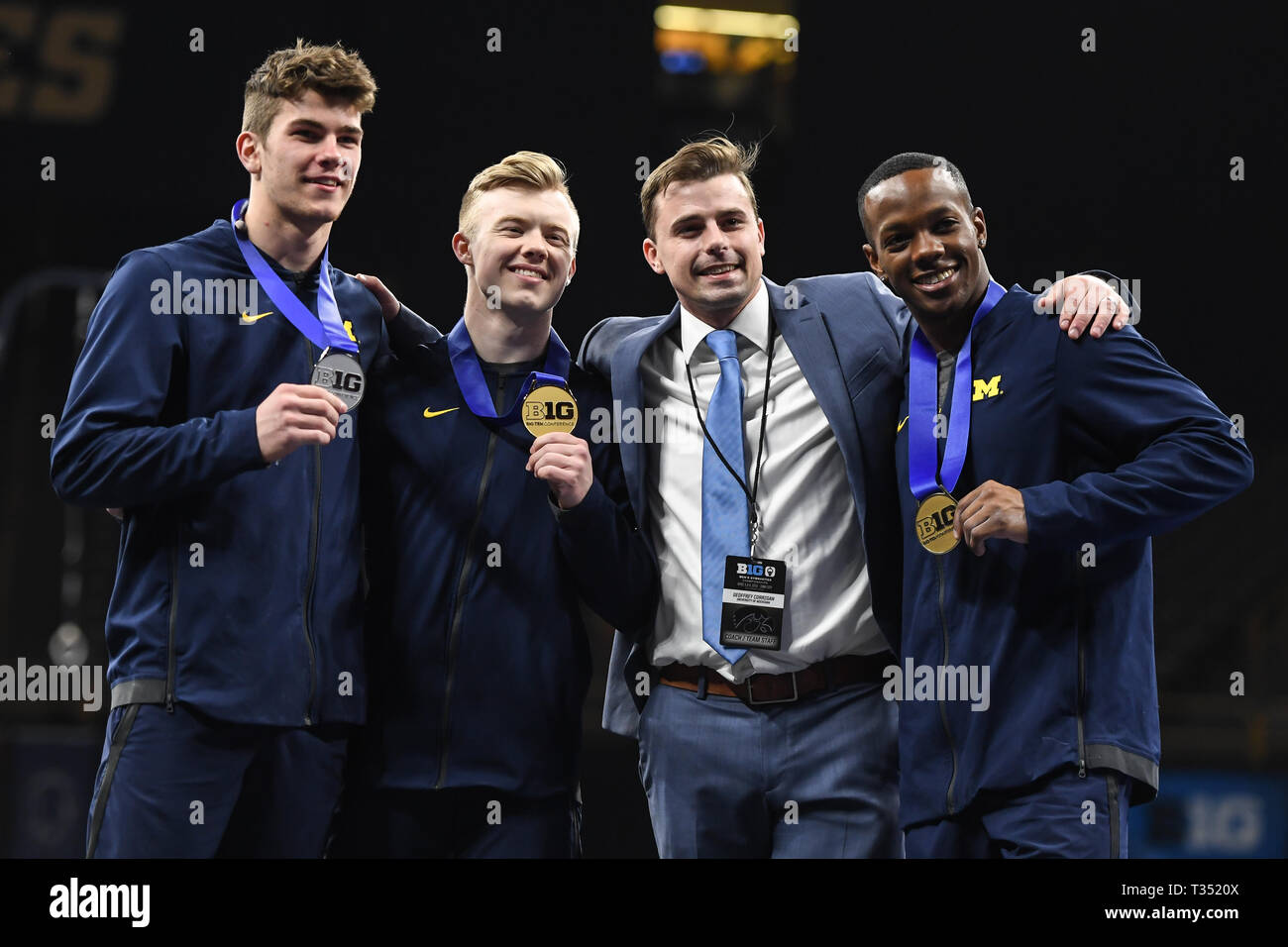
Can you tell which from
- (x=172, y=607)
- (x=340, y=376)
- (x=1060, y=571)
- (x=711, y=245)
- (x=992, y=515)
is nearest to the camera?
(x=992, y=515)

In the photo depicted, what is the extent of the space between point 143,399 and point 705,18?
6.11m

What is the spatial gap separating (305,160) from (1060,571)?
1.84m

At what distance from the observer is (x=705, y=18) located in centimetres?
786

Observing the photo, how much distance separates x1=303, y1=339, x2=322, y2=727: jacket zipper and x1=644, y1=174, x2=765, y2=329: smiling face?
2.89ft

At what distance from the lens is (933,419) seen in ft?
8.72

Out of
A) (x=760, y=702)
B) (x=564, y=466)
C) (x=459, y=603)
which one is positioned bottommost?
(x=760, y=702)

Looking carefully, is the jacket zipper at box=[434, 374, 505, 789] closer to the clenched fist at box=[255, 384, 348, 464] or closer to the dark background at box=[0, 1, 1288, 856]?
the clenched fist at box=[255, 384, 348, 464]

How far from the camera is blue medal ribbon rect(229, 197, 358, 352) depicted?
2.73 meters

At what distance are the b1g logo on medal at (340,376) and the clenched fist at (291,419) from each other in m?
0.14

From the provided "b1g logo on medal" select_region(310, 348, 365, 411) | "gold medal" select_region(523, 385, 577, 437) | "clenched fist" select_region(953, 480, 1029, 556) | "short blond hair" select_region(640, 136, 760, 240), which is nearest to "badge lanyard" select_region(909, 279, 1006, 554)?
"clenched fist" select_region(953, 480, 1029, 556)

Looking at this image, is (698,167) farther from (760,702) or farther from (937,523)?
(760,702)

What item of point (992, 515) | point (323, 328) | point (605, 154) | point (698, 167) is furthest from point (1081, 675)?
point (605, 154)

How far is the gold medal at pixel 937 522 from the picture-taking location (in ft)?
8.22
